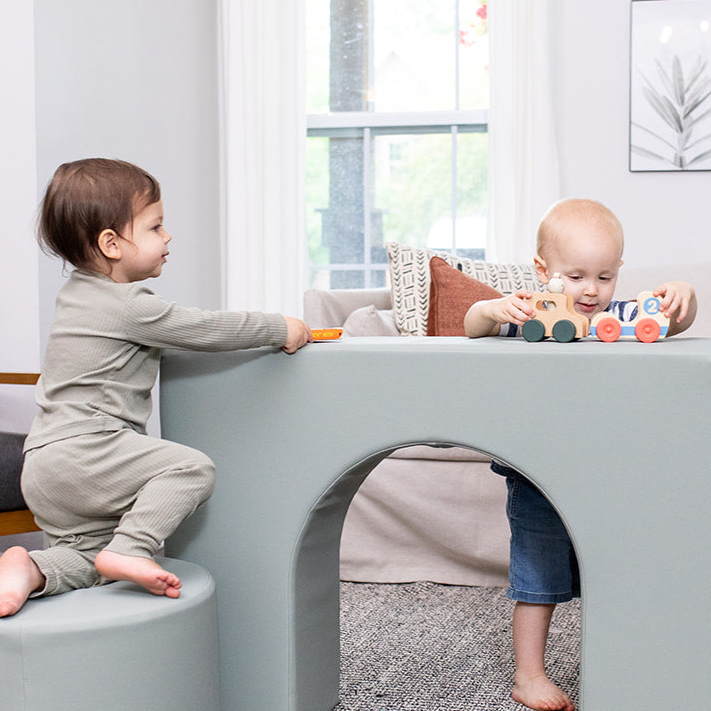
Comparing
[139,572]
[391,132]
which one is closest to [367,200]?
[391,132]

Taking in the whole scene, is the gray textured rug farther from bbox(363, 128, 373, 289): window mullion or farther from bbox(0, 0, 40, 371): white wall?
bbox(363, 128, 373, 289): window mullion

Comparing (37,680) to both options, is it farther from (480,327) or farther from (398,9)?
(398,9)

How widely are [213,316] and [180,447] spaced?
180 millimetres

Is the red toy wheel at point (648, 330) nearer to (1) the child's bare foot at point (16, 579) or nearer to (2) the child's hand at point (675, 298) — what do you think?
(2) the child's hand at point (675, 298)

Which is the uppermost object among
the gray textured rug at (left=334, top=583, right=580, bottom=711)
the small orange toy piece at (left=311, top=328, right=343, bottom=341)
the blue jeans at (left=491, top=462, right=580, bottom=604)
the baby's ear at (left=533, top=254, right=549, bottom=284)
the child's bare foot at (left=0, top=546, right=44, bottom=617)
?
the baby's ear at (left=533, top=254, right=549, bottom=284)

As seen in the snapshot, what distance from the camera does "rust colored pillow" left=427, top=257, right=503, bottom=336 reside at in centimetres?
212

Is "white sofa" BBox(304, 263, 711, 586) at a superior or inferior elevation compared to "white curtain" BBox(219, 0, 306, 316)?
inferior

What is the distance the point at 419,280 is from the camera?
2396 millimetres

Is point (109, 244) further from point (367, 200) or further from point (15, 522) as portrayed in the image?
point (367, 200)

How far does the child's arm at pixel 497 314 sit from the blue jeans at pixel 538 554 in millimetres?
290

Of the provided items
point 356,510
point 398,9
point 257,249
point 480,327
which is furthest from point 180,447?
point 398,9

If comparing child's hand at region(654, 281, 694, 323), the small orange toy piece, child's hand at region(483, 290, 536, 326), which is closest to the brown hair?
the small orange toy piece

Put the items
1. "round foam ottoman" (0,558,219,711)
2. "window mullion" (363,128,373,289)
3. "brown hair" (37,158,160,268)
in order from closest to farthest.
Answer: "round foam ottoman" (0,558,219,711) < "brown hair" (37,158,160,268) < "window mullion" (363,128,373,289)

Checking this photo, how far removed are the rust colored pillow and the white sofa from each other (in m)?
0.32
